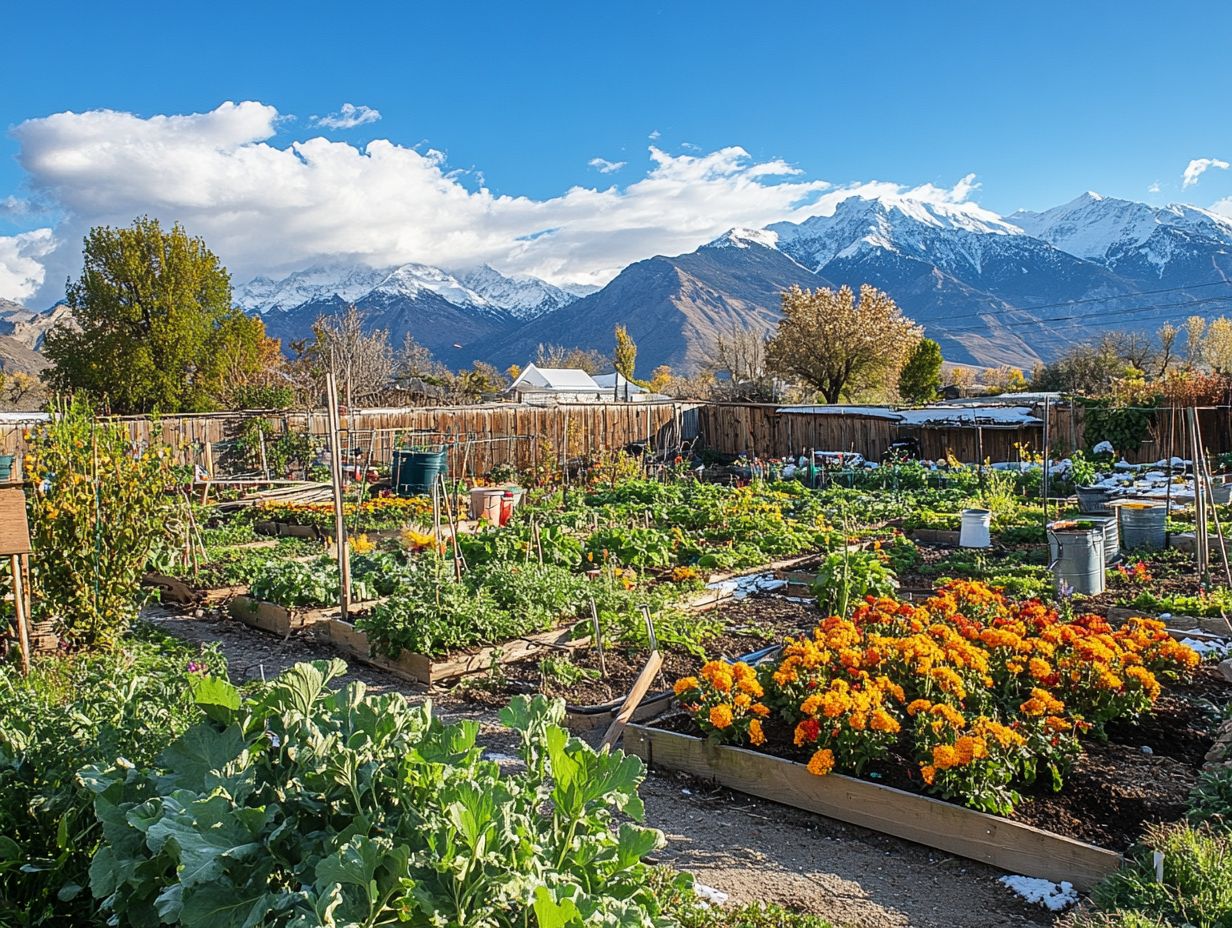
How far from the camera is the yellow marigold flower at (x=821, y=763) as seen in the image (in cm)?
373

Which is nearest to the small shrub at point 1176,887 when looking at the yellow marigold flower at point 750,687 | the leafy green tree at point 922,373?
the yellow marigold flower at point 750,687

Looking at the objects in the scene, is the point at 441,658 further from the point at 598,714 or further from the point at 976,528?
the point at 976,528

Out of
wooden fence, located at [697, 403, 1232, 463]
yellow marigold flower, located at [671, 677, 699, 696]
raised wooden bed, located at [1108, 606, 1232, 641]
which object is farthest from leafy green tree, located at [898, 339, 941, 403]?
yellow marigold flower, located at [671, 677, 699, 696]

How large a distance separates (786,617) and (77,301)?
2901 centimetres

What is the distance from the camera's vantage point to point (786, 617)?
7020 millimetres

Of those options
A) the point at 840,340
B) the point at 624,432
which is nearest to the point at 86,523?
the point at 624,432

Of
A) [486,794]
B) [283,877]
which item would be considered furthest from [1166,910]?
[283,877]

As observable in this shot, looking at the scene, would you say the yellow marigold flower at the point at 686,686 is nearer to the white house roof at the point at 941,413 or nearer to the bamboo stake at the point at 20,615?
the bamboo stake at the point at 20,615

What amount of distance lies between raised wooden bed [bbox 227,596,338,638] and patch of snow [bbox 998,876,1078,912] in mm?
5199

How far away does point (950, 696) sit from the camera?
13.2 ft

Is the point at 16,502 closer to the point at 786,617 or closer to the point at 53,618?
the point at 53,618

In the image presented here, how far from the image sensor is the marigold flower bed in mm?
3646

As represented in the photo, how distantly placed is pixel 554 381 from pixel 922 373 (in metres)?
23.0

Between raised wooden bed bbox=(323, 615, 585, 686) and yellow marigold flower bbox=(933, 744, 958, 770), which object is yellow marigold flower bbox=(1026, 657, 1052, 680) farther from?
raised wooden bed bbox=(323, 615, 585, 686)
